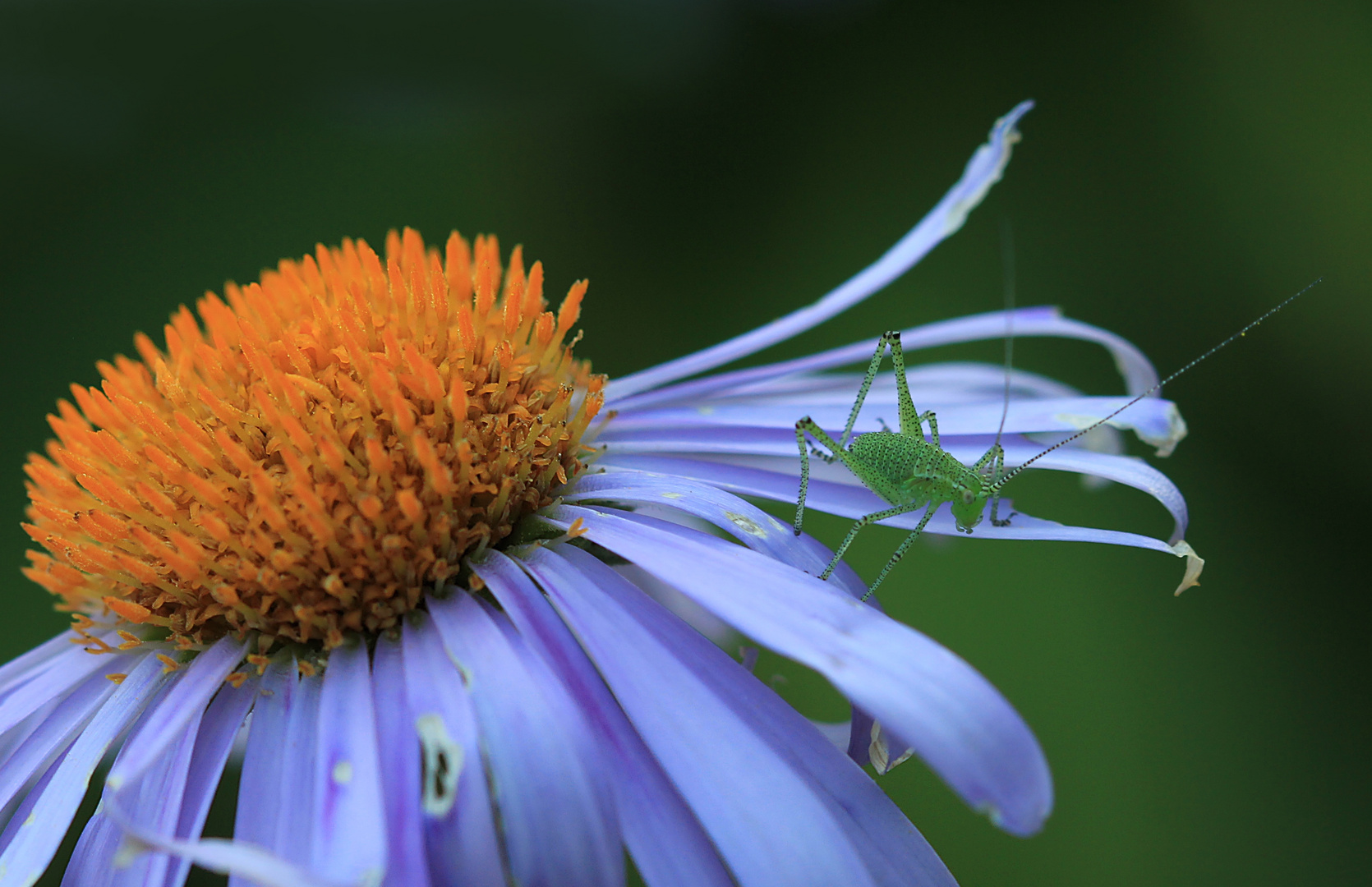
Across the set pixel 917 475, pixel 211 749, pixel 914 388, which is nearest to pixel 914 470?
pixel 917 475

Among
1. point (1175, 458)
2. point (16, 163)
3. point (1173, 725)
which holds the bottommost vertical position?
point (1173, 725)

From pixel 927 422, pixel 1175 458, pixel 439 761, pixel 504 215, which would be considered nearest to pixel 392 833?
pixel 439 761

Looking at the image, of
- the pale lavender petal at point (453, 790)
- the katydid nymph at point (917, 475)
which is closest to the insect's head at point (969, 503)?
the katydid nymph at point (917, 475)

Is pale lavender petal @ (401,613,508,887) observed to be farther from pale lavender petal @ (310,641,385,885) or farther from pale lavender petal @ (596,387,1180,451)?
pale lavender petal @ (596,387,1180,451)

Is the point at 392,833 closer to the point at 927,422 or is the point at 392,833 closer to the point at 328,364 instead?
the point at 328,364

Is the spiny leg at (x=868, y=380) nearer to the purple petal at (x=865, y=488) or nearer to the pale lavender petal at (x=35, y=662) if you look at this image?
the purple petal at (x=865, y=488)

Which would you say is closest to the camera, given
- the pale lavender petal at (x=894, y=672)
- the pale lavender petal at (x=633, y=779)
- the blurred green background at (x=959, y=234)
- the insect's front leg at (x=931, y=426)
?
the pale lavender petal at (x=894, y=672)

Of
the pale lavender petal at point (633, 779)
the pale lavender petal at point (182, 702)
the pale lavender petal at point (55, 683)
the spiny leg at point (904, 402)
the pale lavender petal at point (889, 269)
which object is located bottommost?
the pale lavender petal at point (633, 779)

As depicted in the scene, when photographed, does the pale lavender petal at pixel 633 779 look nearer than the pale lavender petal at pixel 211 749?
Yes
